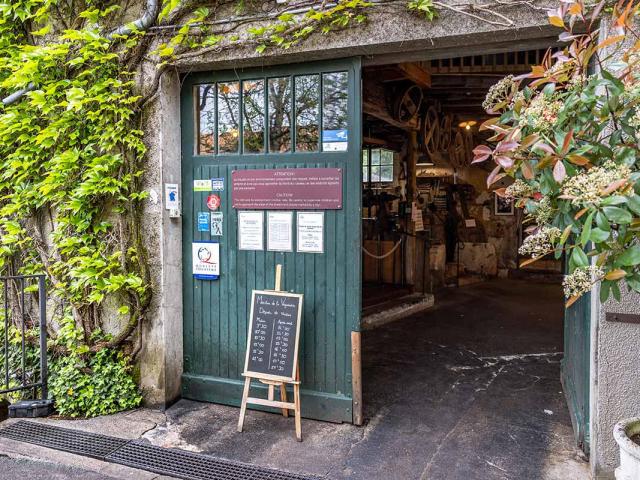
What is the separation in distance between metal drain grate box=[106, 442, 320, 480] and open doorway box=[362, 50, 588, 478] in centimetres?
89

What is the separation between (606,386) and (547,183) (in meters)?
1.66

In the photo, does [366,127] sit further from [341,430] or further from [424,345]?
[341,430]

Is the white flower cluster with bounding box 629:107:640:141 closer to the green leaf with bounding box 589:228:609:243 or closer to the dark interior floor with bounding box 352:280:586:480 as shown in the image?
the green leaf with bounding box 589:228:609:243

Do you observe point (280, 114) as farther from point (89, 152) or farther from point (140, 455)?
point (140, 455)

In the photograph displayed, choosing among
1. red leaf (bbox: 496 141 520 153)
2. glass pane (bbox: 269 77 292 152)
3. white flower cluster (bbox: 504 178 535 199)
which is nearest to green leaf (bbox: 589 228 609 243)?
red leaf (bbox: 496 141 520 153)

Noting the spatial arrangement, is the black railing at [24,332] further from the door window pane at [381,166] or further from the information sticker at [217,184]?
the door window pane at [381,166]

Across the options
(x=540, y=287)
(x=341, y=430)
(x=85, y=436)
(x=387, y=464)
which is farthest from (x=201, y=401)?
(x=540, y=287)

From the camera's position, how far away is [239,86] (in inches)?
166

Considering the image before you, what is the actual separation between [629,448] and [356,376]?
193cm

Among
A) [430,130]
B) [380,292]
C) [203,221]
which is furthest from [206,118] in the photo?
[430,130]

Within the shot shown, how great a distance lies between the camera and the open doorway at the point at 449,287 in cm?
404

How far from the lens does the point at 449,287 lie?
34.1 feet

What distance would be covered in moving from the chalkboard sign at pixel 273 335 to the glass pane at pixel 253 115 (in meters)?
1.18

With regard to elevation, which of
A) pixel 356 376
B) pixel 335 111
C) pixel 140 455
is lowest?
pixel 140 455
